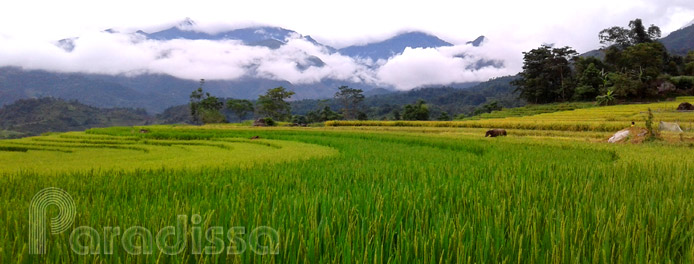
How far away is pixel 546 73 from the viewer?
66250mm

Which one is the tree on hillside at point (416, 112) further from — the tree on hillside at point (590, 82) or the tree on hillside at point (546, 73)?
the tree on hillside at point (590, 82)

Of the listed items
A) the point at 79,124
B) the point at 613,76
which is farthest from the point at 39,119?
the point at 613,76

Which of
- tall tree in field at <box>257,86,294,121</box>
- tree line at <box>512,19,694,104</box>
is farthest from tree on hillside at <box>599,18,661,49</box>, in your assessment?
tall tree in field at <box>257,86,294,121</box>

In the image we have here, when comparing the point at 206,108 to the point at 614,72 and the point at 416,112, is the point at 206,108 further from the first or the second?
the point at 614,72

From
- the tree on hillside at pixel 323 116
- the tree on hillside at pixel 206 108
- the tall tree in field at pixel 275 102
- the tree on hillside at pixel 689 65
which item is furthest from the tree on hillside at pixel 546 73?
the tree on hillside at pixel 206 108

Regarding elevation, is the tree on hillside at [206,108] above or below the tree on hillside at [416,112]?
above

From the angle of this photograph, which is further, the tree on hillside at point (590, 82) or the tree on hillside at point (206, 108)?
the tree on hillside at point (206, 108)

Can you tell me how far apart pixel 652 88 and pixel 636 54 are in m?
8.57

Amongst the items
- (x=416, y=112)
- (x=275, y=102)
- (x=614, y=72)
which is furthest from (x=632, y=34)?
(x=275, y=102)

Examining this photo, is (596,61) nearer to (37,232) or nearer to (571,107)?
(571,107)

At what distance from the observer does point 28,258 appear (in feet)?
3.75

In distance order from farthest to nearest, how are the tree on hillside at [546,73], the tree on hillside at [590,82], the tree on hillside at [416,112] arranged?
the tree on hillside at [416,112], the tree on hillside at [546,73], the tree on hillside at [590,82]

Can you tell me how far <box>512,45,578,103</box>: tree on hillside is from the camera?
63906 millimetres

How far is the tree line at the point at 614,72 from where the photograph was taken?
4878 centimetres
